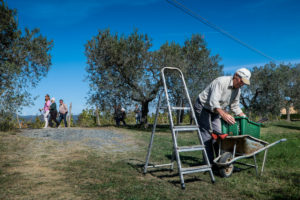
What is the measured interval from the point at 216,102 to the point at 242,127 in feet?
2.63


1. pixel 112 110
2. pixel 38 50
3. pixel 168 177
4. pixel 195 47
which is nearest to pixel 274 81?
pixel 195 47

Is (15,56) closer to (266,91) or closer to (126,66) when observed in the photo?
(126,66)

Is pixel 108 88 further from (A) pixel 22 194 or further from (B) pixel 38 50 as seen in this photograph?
(A) pixel 22 194

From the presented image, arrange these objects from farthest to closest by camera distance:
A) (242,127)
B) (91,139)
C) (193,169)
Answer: (91,139), (242,127), (193,169)

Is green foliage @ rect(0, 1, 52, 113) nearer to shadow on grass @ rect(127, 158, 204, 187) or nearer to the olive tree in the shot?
the olive tree

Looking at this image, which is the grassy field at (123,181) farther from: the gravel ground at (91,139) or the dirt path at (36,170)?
the gravel ground at (91,139)

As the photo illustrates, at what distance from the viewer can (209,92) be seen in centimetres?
531

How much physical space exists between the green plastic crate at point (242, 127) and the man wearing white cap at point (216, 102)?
236 mm

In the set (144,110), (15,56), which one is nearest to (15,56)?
(15,56)

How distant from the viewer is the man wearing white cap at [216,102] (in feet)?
16.4

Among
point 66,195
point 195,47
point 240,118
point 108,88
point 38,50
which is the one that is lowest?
point 66,195

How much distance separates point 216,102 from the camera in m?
5.00

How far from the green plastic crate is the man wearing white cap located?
0.24 m

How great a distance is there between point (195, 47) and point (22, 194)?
709 inches
